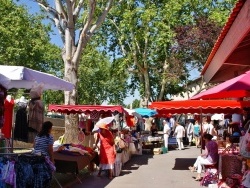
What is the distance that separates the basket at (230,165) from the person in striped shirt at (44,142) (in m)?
3.77

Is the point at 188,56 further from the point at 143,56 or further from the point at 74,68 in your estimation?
the point at 74,68

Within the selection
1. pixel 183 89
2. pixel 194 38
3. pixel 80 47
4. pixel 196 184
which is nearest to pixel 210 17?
pixel 194 38

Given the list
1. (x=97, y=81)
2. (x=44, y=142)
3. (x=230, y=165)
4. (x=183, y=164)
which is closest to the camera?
(x=44, y=142)

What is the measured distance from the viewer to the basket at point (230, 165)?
8.36 meters

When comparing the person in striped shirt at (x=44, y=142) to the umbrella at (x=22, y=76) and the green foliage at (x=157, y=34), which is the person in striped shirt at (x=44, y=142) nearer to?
the umbrella at (x=22, y=76)

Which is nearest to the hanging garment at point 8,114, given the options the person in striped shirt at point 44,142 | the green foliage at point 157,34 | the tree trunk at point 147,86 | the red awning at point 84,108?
the person in striped shirt at point 44,142

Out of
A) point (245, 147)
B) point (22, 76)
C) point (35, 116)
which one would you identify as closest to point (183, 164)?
point (35, 116)

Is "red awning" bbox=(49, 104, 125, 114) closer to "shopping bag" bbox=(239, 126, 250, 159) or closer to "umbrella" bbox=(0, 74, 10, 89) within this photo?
"umbrella" bbox=(0, 74, 10, 89)

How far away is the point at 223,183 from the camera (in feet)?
27.3

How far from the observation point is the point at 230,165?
8.45 meters

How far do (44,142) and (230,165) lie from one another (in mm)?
4010

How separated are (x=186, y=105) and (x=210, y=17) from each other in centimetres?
2127

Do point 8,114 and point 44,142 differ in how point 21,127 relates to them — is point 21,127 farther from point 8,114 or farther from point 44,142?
Answer: point 8,114

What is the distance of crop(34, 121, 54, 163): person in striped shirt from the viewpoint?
24.2ft
